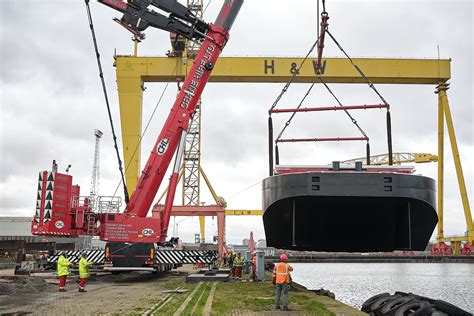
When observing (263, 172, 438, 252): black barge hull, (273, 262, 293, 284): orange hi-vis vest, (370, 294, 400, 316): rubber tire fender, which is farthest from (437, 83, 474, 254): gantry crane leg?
(273, 262, 293, 284): orange hi-vis vest

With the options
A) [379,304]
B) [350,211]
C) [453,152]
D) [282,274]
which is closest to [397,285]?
[453,152]

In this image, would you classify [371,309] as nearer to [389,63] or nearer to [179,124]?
[179,124]

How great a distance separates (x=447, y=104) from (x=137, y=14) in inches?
606

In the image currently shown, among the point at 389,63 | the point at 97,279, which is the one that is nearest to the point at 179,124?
the point at 97,279

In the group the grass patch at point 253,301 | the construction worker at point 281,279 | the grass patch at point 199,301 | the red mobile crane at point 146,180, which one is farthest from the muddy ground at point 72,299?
the construction worker at point 281,279

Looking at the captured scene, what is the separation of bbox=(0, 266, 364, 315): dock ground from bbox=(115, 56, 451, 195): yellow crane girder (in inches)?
402

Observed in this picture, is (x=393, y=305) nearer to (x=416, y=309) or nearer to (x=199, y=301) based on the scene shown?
(x=416, y=309)

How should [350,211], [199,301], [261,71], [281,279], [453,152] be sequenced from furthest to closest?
[453,152] < [261,71] < [350,211] < [199,301] < [281,279]

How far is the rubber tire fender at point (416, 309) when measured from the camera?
7414 millimetres

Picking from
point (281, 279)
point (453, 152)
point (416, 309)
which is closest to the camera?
point (281, 279)

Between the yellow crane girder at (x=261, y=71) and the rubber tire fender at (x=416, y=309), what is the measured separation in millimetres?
13272

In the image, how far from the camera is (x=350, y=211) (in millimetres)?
9320

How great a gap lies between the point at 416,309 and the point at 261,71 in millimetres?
13857

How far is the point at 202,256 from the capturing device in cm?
1458
